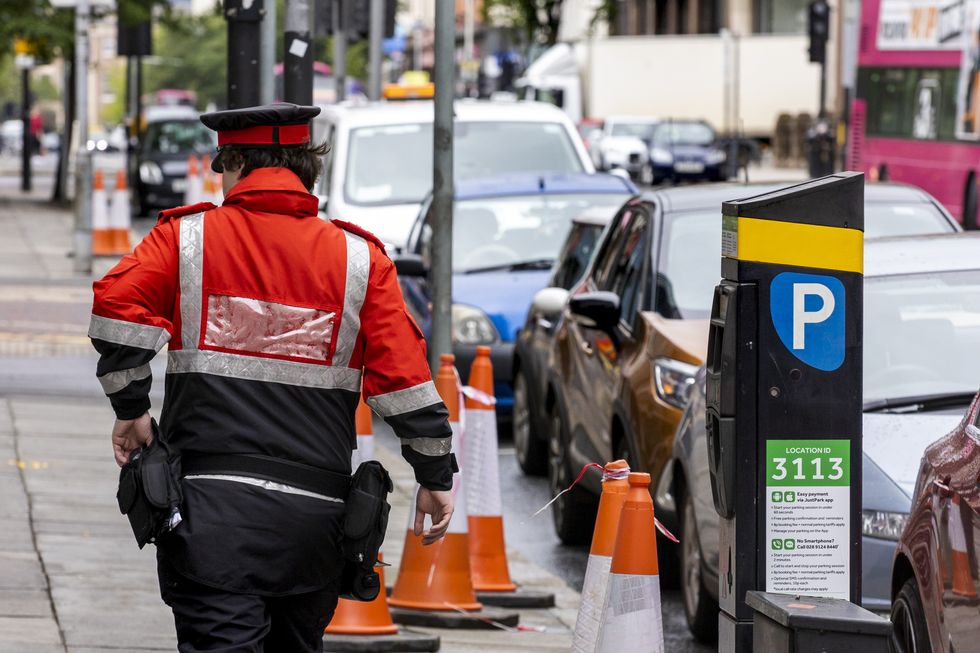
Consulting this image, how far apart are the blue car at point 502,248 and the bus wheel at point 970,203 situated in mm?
13542

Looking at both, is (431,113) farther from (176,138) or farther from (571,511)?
(176,138)

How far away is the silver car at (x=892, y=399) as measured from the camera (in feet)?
21.5

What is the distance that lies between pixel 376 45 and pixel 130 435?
2224cm

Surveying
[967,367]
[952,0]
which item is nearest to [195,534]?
[967,367]

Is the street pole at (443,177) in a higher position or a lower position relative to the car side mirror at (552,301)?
higher

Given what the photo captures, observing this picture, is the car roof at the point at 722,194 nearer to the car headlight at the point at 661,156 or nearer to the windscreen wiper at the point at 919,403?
the windscreen wiper at the point at 919,403

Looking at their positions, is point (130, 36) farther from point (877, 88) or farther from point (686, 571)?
point (686, 571)

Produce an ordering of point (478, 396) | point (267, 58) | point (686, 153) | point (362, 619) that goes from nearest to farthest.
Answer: point (362, 619)
point (478, 396)
point (267, 58)
point (686, 153)

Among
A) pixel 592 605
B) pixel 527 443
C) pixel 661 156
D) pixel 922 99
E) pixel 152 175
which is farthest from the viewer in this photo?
pixel 661 156

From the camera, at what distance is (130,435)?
4.57 meters

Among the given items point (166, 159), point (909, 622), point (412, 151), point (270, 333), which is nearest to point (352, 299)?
point (270, 333)

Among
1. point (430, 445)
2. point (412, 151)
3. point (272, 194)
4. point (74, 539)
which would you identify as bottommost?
point (74, 539)

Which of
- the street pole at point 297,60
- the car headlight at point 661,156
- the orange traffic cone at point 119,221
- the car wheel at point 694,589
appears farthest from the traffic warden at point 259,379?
the car headlight at point 661,156

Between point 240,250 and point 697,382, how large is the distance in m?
3.32
